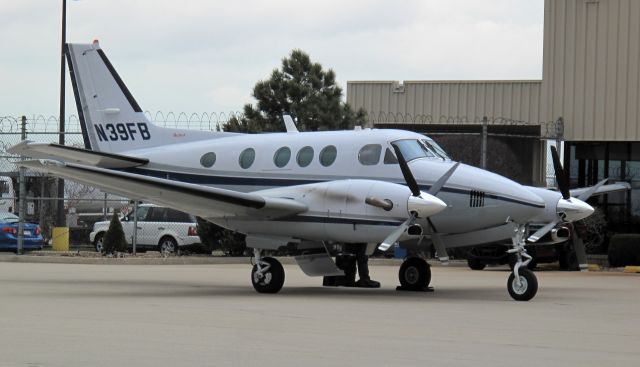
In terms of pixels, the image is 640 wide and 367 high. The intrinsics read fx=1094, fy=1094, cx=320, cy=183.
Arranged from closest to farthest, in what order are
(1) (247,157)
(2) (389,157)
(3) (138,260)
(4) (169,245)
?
1. (2) (389,157)
2. (1) (247,157)
3. (3) (138,260)
4. (4) (169,245)

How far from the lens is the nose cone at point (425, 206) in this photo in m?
16.3

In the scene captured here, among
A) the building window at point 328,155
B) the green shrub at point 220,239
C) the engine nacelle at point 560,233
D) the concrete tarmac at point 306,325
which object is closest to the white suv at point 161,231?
the green shrub at point 220,239

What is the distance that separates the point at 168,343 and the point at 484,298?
825 centimetres

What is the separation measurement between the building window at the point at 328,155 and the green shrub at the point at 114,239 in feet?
40.5

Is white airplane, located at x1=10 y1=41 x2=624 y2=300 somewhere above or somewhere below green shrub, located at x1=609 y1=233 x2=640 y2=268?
above

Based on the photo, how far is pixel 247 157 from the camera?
1958 centimetres

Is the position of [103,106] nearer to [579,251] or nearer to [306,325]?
[579,251]

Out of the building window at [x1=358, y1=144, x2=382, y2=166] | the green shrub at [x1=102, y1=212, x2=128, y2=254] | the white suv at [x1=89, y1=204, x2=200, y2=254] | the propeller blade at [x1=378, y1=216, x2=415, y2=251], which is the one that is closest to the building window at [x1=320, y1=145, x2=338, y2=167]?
the building window at [x1=358, y1=144, x2=382, y2=166]

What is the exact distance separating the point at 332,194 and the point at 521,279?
322 centimetres

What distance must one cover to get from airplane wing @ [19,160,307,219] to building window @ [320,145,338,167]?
1.18 m

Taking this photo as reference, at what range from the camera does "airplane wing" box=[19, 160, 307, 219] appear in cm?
1719

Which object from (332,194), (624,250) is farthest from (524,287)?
(624,250)

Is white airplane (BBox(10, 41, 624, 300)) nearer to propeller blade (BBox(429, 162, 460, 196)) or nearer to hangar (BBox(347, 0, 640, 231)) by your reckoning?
propeller blade (BBox(429, 162, 460, 196))

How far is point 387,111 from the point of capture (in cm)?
3581
